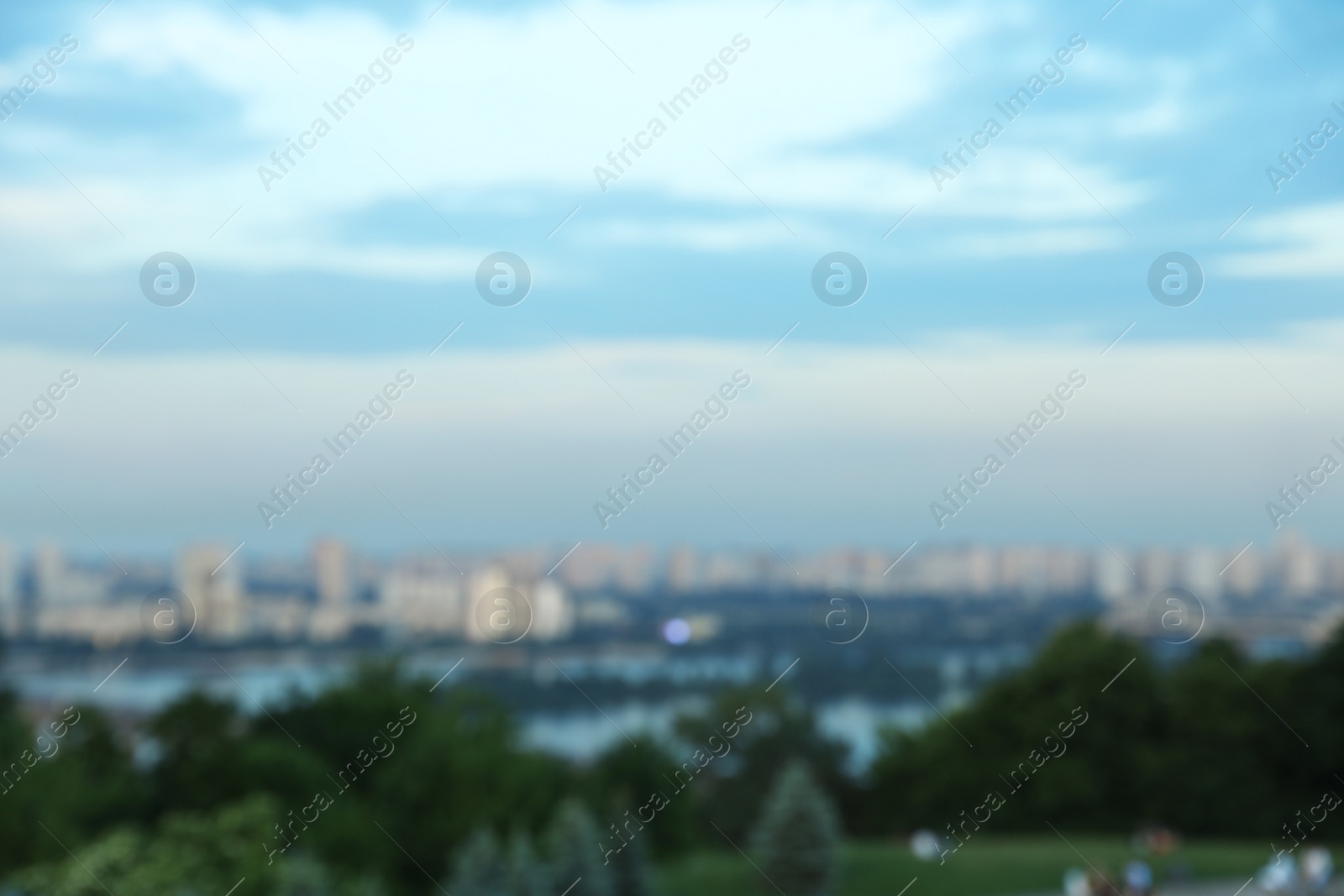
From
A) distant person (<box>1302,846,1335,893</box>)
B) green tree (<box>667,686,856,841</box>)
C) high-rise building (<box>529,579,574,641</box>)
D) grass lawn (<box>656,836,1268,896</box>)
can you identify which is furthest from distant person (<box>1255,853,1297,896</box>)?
high-rise building (<box>529,579,574,641</box>)

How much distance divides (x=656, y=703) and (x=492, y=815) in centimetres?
1858

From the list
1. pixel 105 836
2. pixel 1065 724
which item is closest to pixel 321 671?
pixel 105 836

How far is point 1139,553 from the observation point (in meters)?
48.4

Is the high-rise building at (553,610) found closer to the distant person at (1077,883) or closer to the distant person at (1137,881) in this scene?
the distant person at (1077,883)

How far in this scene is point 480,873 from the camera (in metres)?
19.6

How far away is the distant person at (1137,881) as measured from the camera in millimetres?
17869

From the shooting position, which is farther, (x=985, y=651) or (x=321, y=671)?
(x=985, y=651)

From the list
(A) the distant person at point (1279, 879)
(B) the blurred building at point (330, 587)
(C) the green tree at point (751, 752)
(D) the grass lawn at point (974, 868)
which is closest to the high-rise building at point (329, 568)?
(B) the blurred building at point (330, 587)

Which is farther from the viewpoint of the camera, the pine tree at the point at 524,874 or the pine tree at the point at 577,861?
the pine tree at the point at 577,861

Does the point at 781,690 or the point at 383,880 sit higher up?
the point at 781,690

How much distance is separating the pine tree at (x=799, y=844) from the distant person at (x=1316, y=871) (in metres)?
7.85

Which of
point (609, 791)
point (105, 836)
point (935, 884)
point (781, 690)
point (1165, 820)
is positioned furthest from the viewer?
point (781, 690)

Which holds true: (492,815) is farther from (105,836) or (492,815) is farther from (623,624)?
(623,624)

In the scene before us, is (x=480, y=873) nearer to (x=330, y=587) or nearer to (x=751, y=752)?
(x=751, y=752)
